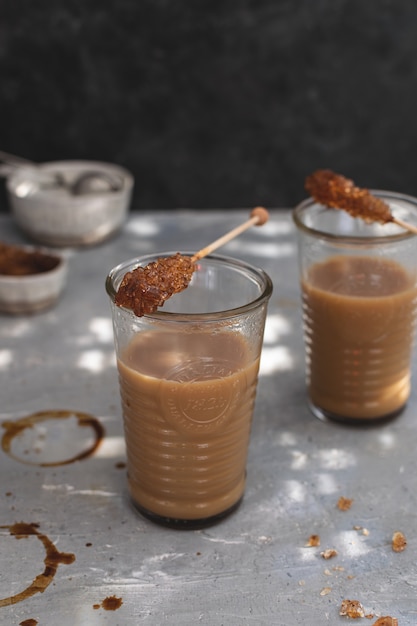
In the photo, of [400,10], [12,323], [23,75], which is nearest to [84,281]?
[12,323]

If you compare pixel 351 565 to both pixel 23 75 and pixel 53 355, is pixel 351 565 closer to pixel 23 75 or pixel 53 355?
pixel 53 355

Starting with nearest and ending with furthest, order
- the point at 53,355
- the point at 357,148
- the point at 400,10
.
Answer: the point at 53,355 → the point at 400,10 → the point at 357,148

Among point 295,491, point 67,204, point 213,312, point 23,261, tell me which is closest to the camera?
point 213,312

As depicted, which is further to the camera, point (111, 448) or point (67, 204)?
point (67, 204)

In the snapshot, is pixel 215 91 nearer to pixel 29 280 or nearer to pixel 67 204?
pixel 67 204

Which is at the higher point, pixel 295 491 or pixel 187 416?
pixel 187 416

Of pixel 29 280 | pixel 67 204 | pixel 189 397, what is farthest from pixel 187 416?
pixel 67 204

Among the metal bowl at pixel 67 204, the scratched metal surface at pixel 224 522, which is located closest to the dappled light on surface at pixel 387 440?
the scratched metal surface at pixel 224 522
